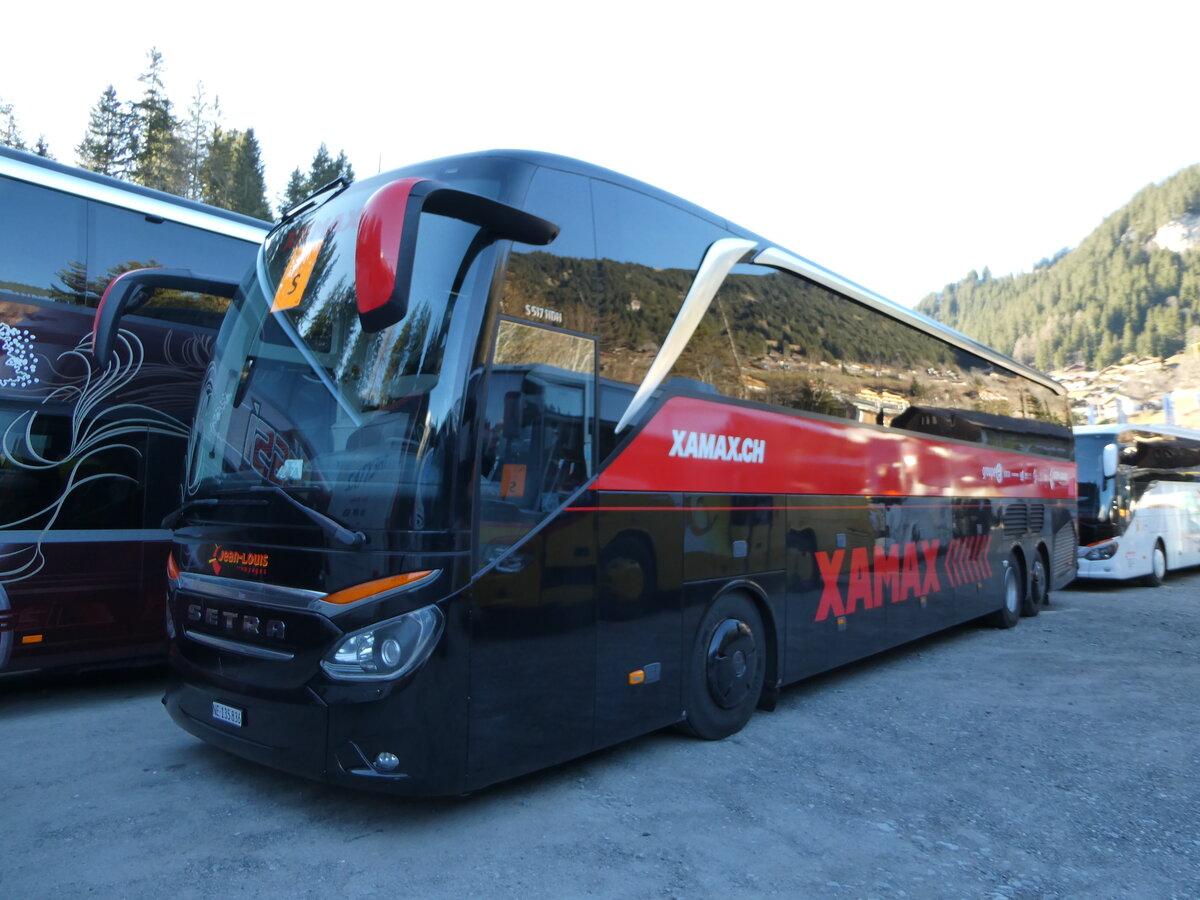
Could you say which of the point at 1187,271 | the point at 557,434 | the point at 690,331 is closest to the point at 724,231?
the point at 690,331

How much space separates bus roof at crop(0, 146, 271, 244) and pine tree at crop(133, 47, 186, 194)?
4422cm

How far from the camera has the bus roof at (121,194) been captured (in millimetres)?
6750

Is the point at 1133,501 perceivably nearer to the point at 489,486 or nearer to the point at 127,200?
the point at 489,486

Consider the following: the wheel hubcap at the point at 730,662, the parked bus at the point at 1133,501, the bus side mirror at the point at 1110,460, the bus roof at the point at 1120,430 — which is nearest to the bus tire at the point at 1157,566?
the parked bus at the point at 1133,501

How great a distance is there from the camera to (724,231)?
6523 mm

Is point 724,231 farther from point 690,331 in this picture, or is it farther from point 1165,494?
point 1165,494

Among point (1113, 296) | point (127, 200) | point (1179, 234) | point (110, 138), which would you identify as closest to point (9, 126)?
point (110, 138)

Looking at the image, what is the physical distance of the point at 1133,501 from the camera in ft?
55.8

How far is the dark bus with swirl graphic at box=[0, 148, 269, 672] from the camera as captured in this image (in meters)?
6.59

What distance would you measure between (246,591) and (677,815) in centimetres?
255

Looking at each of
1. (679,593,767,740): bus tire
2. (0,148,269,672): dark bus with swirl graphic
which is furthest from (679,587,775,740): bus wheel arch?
(0,148,269,672): dark bus with swirl graphic

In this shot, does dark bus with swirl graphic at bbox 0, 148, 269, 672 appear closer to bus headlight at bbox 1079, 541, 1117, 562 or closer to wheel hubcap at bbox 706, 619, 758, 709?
wheel hubcap at bbox 706, 619, 758, 709

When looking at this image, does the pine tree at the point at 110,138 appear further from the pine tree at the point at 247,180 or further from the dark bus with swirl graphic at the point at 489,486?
the dark bus with swirl graphic at the point at 489,486

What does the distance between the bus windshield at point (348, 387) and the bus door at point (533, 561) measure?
281mm
